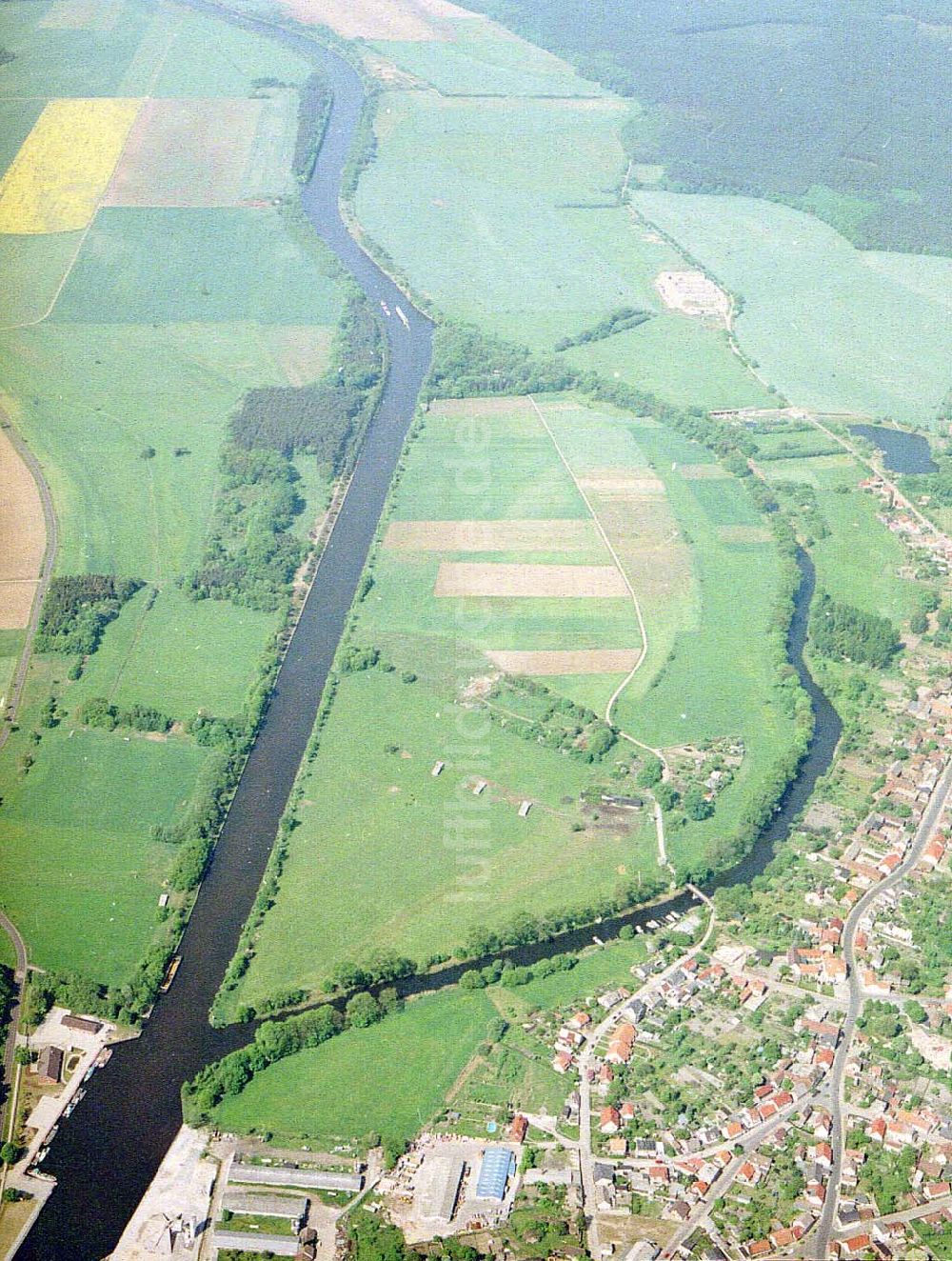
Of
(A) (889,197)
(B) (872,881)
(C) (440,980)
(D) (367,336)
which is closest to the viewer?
(C) (440,980)

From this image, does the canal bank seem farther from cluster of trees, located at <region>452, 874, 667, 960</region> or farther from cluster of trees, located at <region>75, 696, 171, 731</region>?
cluster of trees, located at <region>452, 874, 667, 960</region>

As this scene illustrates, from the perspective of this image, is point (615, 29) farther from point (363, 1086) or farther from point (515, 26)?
point (363, 1086)

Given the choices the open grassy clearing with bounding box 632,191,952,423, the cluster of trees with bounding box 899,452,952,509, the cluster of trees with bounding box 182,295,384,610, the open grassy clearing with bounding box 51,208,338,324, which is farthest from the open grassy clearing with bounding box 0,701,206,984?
the open grassy clearing with bounding box 632,191,952,423

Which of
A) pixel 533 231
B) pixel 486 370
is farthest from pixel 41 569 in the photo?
pixel 533 231

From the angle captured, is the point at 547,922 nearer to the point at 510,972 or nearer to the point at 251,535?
the point at 510,972

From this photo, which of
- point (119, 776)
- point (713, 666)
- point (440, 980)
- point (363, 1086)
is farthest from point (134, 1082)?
point (713, 666)

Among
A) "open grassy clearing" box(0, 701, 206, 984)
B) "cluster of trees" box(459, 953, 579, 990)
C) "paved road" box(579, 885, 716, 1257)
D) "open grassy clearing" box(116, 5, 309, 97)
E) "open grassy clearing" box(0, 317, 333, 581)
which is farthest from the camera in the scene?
"open grassy clearing" box(116, 5, 309, 97)
